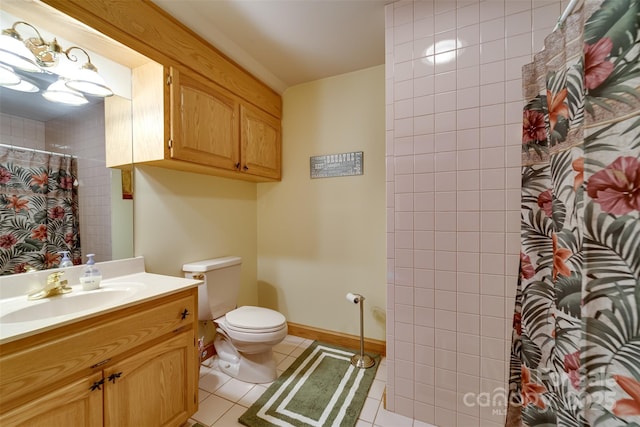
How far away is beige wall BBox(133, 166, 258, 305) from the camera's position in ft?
5.03

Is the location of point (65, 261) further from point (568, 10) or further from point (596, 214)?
point (568, 10)

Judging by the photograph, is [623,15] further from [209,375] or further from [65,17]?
[209,375]

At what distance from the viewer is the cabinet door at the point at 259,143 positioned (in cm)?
187

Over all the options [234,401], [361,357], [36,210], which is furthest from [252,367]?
[36,210]

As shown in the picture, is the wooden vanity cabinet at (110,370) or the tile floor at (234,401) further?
the tile floor at (234,401)

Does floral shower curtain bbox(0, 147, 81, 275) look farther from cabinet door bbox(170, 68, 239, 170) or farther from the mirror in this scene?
cabinet door bbox(170, 68, 239, 170)

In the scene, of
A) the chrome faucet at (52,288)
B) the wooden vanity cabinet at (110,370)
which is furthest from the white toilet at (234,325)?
the chrome faucet at (52,288)

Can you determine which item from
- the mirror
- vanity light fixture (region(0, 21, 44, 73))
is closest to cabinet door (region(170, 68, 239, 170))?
the mirror

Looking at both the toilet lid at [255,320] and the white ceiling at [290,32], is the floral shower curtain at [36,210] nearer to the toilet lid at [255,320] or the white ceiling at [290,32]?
the toilet lid at [255,320]

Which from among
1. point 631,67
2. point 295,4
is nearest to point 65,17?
point 295,4

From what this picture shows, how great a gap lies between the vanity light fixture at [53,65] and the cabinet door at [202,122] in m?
0.36

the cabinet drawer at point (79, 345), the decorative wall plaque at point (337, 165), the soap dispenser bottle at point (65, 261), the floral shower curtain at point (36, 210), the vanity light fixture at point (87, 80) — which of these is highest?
the vanity light fixture at point (87, 80)

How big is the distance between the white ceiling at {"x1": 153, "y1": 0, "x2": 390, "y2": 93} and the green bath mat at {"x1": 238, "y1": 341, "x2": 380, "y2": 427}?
2275 millimetres

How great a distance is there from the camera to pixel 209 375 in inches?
67.0
